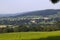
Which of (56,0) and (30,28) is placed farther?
(30,28)

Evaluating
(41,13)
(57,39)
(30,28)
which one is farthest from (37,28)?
(41,13)

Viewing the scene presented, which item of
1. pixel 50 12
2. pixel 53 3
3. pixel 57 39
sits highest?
pixel 53 3

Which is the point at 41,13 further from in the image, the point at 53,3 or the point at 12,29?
the point at 53,3

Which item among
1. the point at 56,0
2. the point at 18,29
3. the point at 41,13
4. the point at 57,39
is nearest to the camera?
the point at 56,0

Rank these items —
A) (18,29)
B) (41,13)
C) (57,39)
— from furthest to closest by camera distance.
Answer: (41,13)
(18,29)
(57,39)

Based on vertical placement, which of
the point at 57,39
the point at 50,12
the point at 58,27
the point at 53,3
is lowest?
the point at 50,12

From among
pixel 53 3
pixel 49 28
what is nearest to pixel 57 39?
pixel 53 3

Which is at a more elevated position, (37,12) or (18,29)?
(18,29)

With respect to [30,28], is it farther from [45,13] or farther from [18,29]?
[45,13]

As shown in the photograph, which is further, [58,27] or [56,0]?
[58,27]
